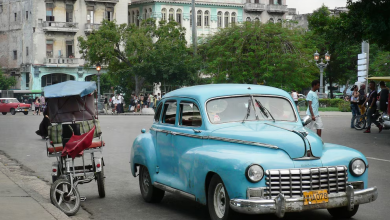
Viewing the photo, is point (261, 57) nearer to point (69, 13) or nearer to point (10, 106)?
point (10, 106)

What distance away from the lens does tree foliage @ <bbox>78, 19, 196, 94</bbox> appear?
179 ft

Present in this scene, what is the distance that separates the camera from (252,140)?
7.71 meters

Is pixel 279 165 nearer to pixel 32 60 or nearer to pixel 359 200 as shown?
pixel 359 200

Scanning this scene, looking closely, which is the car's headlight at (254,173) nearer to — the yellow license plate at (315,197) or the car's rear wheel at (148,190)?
the yellow license plate at (315,197)

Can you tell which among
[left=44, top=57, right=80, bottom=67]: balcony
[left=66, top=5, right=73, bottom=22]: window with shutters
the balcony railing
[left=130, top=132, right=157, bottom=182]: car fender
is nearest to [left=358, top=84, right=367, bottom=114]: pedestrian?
[left=130, top=132, right=157, bottom=182]: car fender

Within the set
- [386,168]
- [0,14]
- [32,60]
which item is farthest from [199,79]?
[386,168]

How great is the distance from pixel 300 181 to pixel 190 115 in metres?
2.18

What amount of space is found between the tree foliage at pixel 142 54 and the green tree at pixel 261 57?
273cm

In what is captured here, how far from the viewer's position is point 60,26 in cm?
6975

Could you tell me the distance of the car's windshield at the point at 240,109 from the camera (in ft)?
28.1

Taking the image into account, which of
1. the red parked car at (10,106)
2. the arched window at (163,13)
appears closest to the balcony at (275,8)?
the arched window at (163,13)

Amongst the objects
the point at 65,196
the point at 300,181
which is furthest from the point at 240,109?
the point at 65,196

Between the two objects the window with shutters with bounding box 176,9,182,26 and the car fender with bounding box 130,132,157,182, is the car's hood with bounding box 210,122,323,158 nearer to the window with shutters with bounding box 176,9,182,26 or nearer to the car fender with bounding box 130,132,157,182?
the car fender with bounding box 130,132,157,182

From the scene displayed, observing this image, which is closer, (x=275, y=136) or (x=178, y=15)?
(x=275, y=136)
